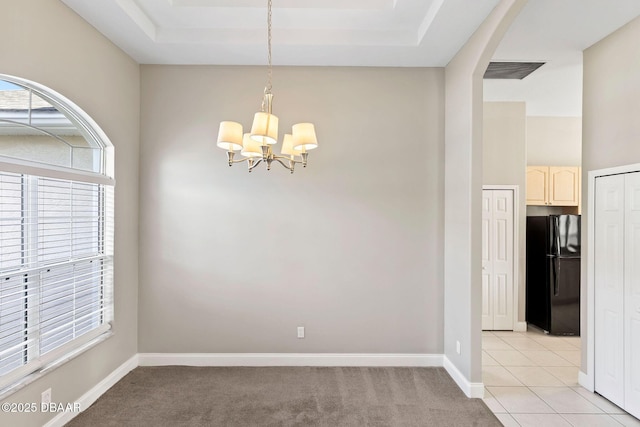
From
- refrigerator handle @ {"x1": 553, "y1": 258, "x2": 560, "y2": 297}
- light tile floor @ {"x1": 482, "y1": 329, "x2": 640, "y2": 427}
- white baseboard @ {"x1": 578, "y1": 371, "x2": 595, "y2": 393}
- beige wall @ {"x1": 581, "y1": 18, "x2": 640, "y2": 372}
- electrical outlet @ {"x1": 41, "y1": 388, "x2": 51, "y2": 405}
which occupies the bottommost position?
light tile floor @ {"x1": 482, "y1": 329, "x2": 640, "y2": 427}

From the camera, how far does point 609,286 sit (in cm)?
336

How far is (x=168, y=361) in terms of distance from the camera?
409 centimetres

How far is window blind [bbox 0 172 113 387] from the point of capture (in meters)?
2.44

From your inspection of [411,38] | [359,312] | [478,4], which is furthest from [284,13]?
[359,312]

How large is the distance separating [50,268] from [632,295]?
4.33 m

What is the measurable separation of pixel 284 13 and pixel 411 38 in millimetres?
1169

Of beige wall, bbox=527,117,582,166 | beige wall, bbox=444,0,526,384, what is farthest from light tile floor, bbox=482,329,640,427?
beige wall, bbox=527,117,582,166

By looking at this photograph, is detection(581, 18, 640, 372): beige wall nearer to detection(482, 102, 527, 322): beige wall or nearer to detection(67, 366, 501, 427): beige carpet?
detection(67, 366, 501, 427): beige carpet

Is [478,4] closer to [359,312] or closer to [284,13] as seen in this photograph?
[284,13]

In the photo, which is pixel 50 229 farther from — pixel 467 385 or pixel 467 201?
pixel 467 385

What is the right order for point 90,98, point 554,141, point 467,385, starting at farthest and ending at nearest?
point 554,141
point 467,385
point 90,98

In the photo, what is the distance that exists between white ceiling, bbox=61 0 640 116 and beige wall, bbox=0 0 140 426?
0.21 m

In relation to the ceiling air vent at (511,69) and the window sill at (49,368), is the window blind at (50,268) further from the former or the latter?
the ceiling air vent at (511,69)

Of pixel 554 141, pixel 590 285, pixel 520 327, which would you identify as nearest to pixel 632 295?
pixel 590 285
